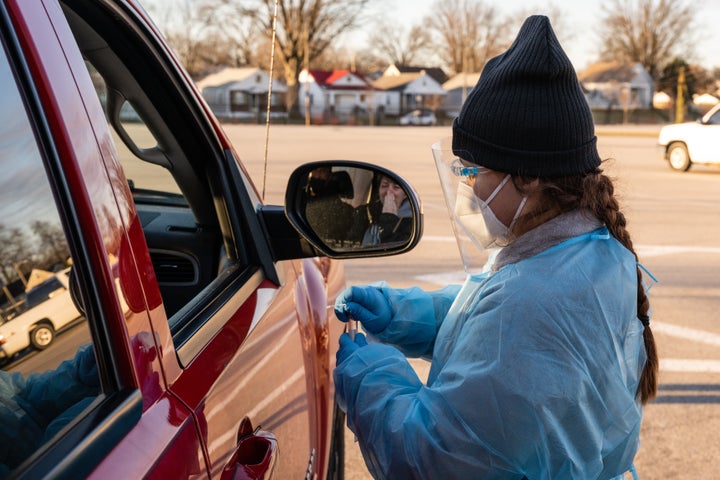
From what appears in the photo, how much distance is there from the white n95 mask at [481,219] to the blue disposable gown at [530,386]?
15 cm

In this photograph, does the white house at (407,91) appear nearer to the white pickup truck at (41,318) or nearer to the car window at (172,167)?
the car window at (172,167)

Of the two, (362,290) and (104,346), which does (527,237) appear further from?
(104,346)

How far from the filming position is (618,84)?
3484 inches

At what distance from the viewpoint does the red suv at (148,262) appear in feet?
3.63

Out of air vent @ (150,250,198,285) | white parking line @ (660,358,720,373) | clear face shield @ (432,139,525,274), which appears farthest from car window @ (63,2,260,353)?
white parking line @ (660,358,720,373)

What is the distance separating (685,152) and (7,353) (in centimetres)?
1935

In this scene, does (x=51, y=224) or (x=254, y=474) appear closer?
(x=51, y=224)

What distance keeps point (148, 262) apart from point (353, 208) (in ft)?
3.07

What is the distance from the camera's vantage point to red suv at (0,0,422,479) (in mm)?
1105

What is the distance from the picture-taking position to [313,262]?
2.87 metres

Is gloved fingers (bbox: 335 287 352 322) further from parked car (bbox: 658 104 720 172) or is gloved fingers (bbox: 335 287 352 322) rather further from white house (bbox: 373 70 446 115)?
white house (bbox: 373 70 446 115)

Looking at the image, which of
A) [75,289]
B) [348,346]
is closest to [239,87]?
[348,346]

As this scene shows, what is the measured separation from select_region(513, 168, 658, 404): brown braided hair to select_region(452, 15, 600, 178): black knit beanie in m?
0.03

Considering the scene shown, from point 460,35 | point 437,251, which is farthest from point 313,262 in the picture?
point 460,35
